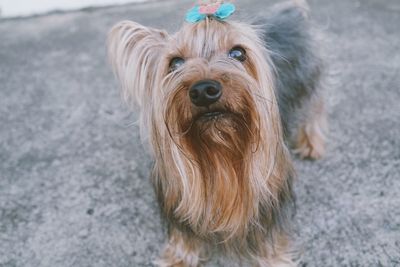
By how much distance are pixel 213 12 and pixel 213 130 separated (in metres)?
0.51

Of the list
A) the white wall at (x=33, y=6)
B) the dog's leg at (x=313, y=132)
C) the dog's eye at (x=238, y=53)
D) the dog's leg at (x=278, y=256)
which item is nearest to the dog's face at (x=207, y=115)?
the dog's eye at (x=238, y=53)

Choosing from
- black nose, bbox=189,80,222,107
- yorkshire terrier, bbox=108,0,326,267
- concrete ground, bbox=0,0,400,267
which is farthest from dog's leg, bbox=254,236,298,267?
black nose, bbox=189,80,222,107

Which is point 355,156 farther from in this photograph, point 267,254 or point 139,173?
point 139,173

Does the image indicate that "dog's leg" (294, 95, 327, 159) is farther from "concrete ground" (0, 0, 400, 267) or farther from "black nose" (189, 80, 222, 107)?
"black nose" (189, 80, 222, 107)

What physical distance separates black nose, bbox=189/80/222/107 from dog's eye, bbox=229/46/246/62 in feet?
1.00

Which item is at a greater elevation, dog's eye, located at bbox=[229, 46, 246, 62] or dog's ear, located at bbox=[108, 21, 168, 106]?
dog's eye, located at bbox=[229, 46, 246, 62]

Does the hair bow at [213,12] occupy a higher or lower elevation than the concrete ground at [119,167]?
higher

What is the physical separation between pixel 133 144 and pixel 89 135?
37cm

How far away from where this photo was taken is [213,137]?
184cm

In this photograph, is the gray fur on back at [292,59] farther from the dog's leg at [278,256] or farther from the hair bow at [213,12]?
the dog's leg at [278,256]

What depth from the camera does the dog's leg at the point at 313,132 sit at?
2992 mm

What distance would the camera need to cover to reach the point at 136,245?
2518 millimetres

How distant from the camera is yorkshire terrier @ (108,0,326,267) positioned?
5.78 feet

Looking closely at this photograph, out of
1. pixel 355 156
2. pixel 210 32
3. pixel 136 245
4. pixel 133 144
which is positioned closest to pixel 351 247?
pixel 355 156
